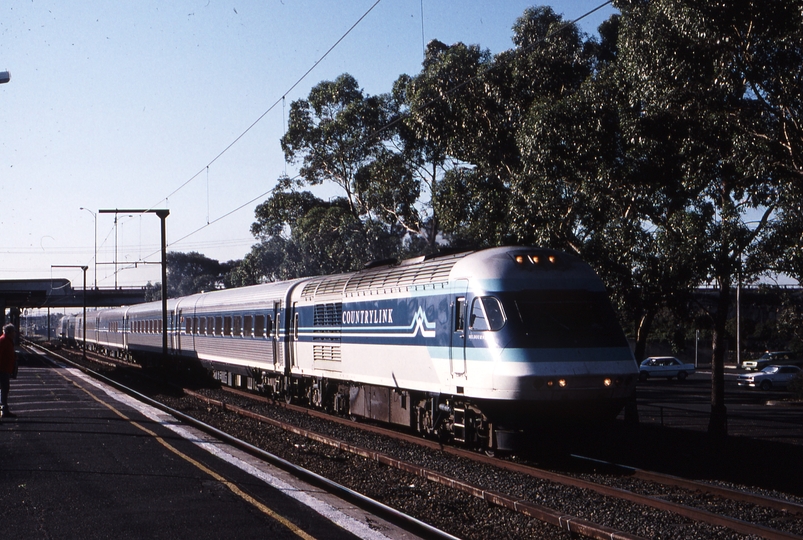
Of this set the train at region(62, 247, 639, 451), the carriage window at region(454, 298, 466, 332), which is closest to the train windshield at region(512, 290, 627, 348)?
the train at region(62, 247, 639, 451)

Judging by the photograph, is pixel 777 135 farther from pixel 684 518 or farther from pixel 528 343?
pixel 684 518

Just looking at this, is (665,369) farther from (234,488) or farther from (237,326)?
(234,488)

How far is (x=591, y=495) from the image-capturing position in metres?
10.5

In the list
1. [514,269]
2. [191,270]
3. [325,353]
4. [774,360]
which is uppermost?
[191,270]

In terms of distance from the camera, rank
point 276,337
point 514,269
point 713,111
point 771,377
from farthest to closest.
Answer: point 771,377 < point 276,337 < point 713,111 < point 514,269

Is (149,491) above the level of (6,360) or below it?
below

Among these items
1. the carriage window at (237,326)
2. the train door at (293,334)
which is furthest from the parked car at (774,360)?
the train door at (293,334)

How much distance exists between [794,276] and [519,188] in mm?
7221

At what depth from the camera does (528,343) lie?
12102 mm

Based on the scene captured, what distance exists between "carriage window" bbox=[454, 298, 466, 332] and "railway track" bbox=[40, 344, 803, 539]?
6.92ft

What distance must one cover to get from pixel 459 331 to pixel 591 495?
3656 mm

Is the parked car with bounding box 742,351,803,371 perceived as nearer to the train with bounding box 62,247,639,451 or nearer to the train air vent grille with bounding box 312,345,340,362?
the train with bounding box 62,247,639,451

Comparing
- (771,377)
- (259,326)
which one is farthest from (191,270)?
(259,326)

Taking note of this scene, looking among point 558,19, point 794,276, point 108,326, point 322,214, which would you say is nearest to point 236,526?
point 794,276
